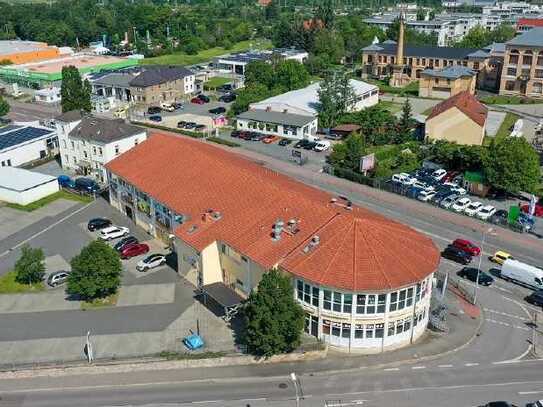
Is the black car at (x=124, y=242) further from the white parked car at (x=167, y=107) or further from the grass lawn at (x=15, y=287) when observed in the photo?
the white parked car at (x=167, y=107)

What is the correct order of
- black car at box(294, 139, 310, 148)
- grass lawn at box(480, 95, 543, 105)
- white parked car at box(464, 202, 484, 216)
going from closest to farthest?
white parked car at box(464, 202, 484, 216)
black car at box(294, 139, 310, 148)
grass lawn at box(480, 95, 543, 105)

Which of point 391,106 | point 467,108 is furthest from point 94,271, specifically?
point 391,106

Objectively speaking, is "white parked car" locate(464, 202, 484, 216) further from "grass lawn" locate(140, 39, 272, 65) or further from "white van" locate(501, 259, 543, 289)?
"grass lawn" locate(140, 39, 272, 65)

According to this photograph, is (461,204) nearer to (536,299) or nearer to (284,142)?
(536,299)

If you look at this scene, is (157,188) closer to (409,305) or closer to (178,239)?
(178,239)

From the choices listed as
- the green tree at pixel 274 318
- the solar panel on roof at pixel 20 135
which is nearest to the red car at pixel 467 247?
the green tree at pixel 274 318

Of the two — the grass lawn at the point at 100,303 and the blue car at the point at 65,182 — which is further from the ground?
the blue car at the point at 65,182

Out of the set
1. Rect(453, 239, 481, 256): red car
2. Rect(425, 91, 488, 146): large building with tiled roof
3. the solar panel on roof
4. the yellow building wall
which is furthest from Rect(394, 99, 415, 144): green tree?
the solar panel on roof

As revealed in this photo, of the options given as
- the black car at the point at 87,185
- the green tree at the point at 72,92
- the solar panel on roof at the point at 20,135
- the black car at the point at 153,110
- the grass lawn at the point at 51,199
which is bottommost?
the grass lawn at the point at 51,199
